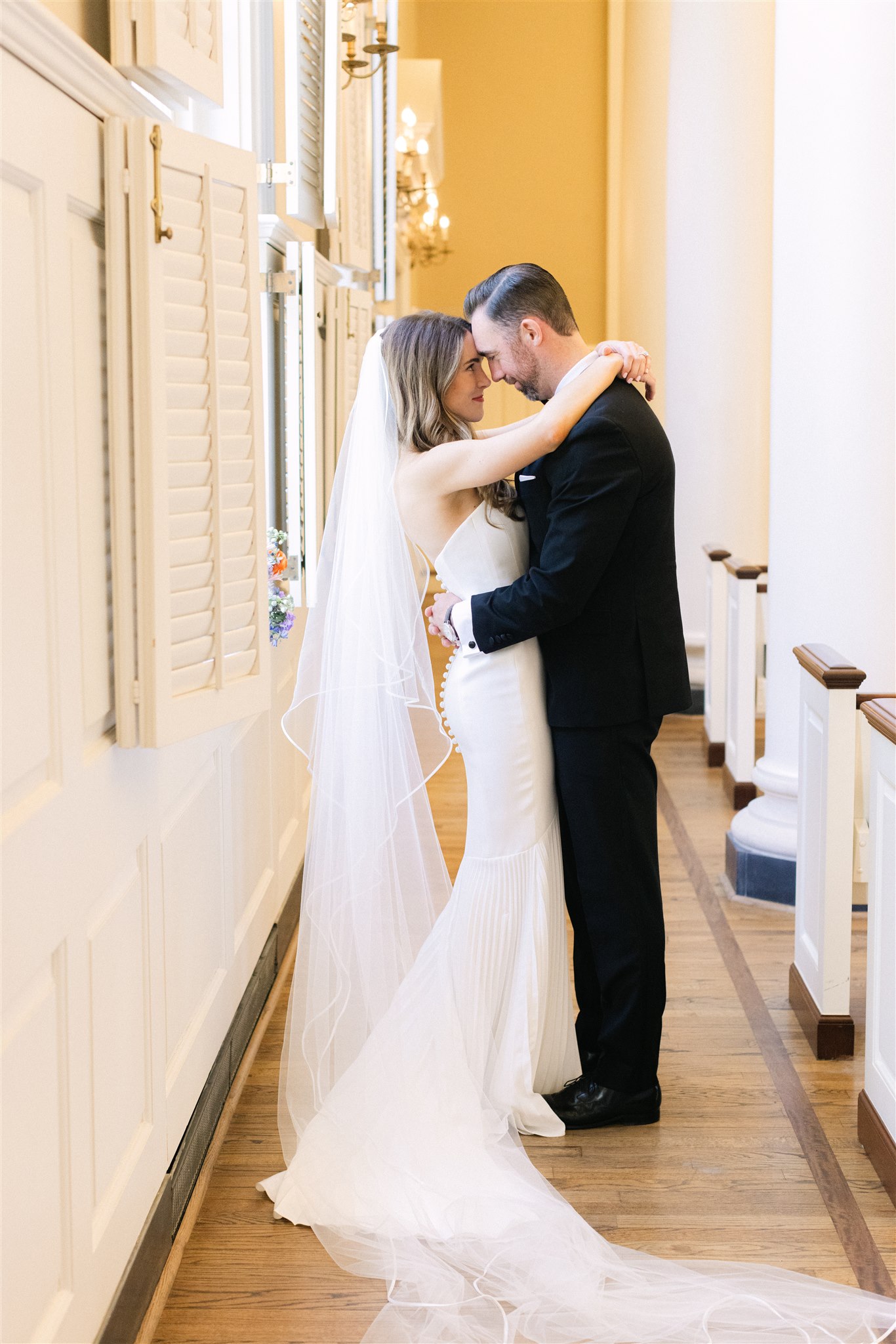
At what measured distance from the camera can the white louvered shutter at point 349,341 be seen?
14.9ft

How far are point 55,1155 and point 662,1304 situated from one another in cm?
114

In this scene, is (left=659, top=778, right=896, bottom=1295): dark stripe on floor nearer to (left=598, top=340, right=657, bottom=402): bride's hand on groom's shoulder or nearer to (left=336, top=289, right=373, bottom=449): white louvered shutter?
(left=598, top=340, right=657, bottom=402): bride's hand on groom's shoulder

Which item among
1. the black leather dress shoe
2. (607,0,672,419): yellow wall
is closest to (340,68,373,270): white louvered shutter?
the black leather dress shoe

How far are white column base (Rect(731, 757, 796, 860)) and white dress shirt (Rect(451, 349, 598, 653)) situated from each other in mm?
2019

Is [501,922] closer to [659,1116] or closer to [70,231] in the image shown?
[659,1116]

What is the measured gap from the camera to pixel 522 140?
1377 cm

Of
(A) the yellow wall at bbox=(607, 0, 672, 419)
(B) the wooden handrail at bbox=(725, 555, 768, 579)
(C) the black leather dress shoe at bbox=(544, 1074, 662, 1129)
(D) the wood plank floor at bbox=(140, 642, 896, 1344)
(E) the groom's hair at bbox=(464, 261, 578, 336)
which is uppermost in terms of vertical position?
(A) the yellow wall at bbox=(607, 0, 672, 419)

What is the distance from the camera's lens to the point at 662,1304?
2.29 m

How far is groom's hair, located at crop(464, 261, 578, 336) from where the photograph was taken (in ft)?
9.27

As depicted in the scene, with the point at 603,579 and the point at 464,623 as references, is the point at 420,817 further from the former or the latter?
the point at 603,579

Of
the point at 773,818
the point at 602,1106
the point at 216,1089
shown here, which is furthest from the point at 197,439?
the point at 773,818

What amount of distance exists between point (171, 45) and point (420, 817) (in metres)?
1.74

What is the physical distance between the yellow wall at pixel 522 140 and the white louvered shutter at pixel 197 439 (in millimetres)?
11600

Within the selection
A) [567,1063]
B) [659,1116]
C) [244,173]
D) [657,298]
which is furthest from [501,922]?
[657,298]
